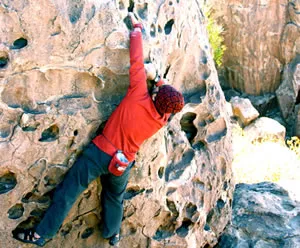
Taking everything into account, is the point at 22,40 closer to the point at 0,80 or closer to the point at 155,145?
the point at 0,80

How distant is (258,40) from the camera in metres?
11.4

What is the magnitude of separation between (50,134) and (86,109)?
24 cm

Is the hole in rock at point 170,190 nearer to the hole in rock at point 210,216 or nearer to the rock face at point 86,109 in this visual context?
the rock face at point 86,109

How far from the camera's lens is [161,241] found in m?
3.20

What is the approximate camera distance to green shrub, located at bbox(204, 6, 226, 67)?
10.1 meters

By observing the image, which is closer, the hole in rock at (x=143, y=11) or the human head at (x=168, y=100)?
the human head at (x=168, y=100)

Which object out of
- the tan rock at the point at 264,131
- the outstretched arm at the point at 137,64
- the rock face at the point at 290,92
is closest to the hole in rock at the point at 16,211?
the outstretched arm at the point at 137,64

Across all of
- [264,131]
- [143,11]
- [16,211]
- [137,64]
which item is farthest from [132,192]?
[264,131]

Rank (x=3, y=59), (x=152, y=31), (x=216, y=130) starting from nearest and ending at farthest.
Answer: (x=3, y=59) < (x=152, y=31) < (x=216, y=130)

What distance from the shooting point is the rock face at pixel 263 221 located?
3682 millimetres

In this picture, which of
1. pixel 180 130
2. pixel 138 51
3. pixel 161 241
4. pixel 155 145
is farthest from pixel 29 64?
pixel 161 241

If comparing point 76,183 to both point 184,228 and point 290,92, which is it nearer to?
point 184,228

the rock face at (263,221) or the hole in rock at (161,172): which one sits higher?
the hole in rock at (161,172)

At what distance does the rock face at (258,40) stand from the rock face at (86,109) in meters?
8.17
